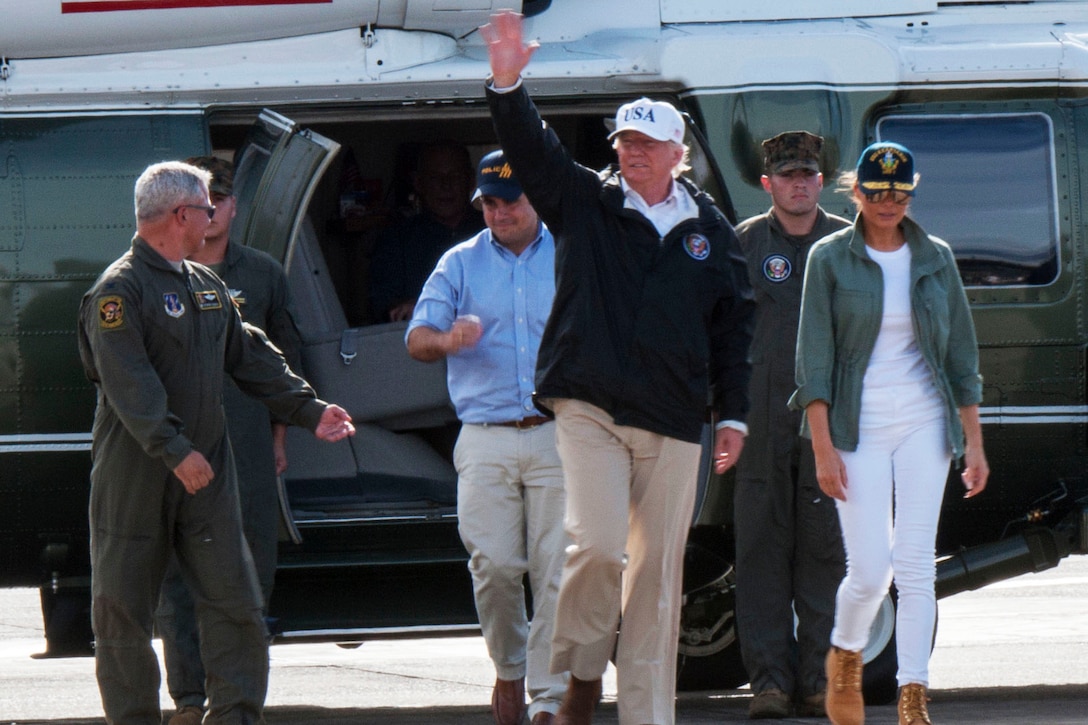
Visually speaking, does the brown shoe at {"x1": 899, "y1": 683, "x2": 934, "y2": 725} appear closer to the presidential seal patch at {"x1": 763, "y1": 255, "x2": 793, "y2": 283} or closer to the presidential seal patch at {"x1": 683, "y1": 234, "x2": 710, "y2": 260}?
the presidential seal patch at {"x1": 683, "y1": 234, "x2": 710, "y2": 260}

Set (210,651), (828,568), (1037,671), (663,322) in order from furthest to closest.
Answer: (1037,671) → (828,568) → (210,651) → (663,322)

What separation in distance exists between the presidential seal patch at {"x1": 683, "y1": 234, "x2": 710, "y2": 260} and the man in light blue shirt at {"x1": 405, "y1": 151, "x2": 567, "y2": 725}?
36.8 inches

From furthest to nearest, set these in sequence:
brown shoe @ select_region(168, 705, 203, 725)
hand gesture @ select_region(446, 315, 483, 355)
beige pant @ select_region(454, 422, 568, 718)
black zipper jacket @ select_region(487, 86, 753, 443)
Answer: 1. brown shoe @ select_region(168, 705, 203, 725)
2. beige pant @ select_region(454, 422, 568, 718)
3. hand gesture @ select_region(446, 315, 483, 355)
4. black zipper jacket @ select_region(487, 86, 753, 443)

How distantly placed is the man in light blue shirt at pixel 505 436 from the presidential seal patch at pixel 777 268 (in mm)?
930

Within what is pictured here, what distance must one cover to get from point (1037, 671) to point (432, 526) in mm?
3206

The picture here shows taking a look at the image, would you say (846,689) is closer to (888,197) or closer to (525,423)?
(525,423)

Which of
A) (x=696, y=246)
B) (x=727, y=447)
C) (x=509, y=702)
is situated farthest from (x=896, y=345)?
(x=509, y=702)

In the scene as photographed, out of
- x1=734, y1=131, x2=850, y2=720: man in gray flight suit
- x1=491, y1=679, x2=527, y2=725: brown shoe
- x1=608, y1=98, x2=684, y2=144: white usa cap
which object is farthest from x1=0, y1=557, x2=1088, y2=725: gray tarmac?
x1=608, y1=98, x2=684, y2=144: white usa cap

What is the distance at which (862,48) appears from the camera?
6.96 meters

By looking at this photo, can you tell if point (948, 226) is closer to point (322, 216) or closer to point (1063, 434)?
point (1063, 434)

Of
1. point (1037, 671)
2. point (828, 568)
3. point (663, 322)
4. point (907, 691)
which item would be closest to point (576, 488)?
point (663, 322)

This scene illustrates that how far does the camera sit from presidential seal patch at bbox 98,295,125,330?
5297 millimetres

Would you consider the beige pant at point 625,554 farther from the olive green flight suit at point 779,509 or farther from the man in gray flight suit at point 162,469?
the olive green flight suit at point 779,509

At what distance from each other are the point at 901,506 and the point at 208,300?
230 centimetres
